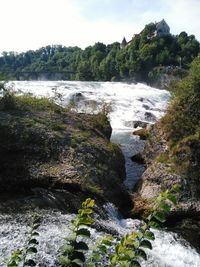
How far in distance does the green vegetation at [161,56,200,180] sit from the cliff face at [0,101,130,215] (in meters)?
2.40

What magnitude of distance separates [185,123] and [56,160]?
6.17 metres

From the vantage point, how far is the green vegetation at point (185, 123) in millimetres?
17031

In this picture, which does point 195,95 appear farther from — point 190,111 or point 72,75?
point 72,75

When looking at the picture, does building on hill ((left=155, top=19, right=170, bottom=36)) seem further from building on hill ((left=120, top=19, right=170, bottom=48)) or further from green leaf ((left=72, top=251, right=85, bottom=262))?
green leaf ((left=72, top=251, right=85, bottom=262))

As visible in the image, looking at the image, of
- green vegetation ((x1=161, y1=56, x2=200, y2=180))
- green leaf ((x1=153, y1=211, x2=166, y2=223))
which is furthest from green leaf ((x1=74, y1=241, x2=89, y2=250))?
green vegetation ((x1=161, y1=56, x2=200, y2=180))

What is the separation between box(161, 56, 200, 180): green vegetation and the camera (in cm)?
1703

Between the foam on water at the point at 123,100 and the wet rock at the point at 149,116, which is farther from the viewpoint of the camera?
the foam on water at the point at 123,100

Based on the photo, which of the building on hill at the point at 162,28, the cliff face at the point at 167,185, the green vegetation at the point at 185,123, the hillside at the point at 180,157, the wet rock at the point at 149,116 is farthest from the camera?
the building on hill at the point at 162,28

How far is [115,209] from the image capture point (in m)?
14.5

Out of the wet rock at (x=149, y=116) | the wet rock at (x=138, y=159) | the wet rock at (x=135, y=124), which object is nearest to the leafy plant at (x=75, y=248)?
the wet rock at (x=138, y=159)

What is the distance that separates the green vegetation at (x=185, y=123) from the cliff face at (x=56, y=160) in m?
2.40

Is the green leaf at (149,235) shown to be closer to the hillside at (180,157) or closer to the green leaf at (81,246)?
the green leaf at (81,246)

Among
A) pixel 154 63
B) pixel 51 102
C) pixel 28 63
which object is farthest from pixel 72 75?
pixel 51 102

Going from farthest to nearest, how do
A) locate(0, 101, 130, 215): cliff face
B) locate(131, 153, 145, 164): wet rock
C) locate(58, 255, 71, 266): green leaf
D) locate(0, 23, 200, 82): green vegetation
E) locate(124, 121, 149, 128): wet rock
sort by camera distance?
locate(0, 23, 200, 82): green vegetation → locate(124, 121, 149, 128): wet rock → locate(131, 153, 145, 164): wet rock → locate(0, 101, 130, 215): cliff face → locate(58, 255, 71, 266): green leaf
